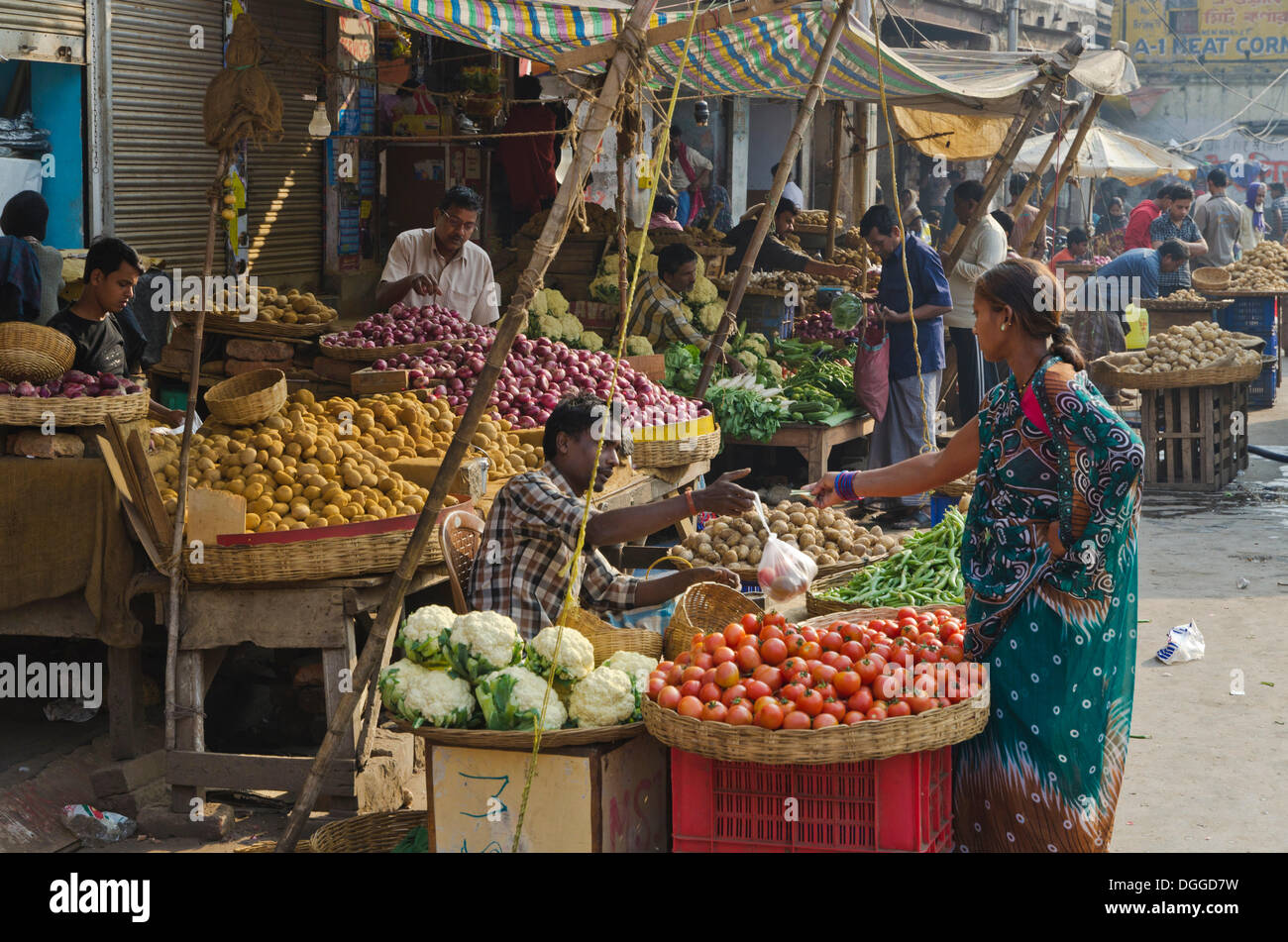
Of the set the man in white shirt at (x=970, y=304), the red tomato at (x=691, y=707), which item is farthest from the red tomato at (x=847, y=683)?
the man in white shirt at (x=970, y=304)

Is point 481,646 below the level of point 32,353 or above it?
below

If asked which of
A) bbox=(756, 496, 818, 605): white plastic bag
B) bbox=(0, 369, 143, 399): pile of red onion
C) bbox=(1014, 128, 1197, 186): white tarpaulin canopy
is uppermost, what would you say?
bbox=(1014, 128, 1197, 186): white tarpaulin canopy

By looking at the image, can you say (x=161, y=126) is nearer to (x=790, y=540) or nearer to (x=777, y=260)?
(x=790, y=540)

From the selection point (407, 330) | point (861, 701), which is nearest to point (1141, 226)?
point (407, 330)

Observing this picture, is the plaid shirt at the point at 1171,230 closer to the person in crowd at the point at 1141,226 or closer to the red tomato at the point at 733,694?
the person in crowd at the point at 1141,226

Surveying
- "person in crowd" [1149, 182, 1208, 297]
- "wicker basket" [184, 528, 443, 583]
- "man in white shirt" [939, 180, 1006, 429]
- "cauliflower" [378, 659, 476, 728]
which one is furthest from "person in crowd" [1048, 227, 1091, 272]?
"cauliflower" [378, 659, 476, 728]

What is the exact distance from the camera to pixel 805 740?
10.6ft

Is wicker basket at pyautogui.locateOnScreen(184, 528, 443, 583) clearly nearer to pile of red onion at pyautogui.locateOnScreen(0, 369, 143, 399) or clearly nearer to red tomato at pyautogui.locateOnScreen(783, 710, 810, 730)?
pile of red onion at pyautogui.locateOnScreen(0, 369, 143, 399)

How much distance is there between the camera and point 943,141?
13469 millimetres

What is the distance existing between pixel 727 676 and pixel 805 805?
1.17 ft

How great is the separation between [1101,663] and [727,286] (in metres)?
7.55

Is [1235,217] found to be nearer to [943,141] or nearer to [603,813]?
[943,141]

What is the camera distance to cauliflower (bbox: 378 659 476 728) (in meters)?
3.46

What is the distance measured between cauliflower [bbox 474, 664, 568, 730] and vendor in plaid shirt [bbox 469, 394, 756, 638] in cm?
84
